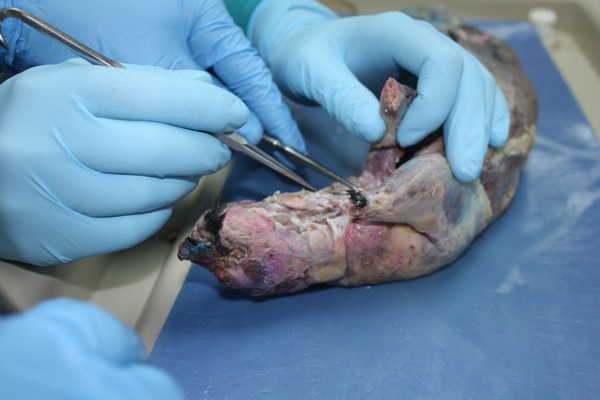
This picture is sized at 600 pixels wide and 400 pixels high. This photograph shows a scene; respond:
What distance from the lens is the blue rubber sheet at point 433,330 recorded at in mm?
1531

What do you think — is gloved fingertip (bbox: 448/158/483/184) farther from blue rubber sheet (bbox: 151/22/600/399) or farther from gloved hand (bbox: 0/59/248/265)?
gloved hand (bbox: 0/59/248/265)

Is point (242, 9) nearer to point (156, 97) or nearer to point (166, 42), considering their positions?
point (166, 42)

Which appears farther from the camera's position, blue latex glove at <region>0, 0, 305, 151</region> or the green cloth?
the green cloth

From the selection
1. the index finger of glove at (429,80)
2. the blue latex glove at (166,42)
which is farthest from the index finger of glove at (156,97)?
the index finger of glove at (429,80)

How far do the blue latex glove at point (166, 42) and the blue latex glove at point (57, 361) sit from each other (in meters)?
1.08

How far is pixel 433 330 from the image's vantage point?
5.42 ft

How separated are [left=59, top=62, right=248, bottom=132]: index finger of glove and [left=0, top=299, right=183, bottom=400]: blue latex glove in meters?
0.70

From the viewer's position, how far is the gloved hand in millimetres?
1392

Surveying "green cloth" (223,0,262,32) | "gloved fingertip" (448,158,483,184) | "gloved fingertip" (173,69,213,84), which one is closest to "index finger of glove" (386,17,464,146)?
"gloved fingertip" (448,158,483,184)

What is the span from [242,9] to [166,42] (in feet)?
2.41

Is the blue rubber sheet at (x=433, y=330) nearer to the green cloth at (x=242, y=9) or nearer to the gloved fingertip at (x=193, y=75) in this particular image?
the gloved fingertip at (x=193, y=75)

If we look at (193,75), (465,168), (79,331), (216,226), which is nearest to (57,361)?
(79,331)

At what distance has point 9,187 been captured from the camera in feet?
4.66

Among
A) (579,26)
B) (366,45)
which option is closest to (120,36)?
(366,45)
